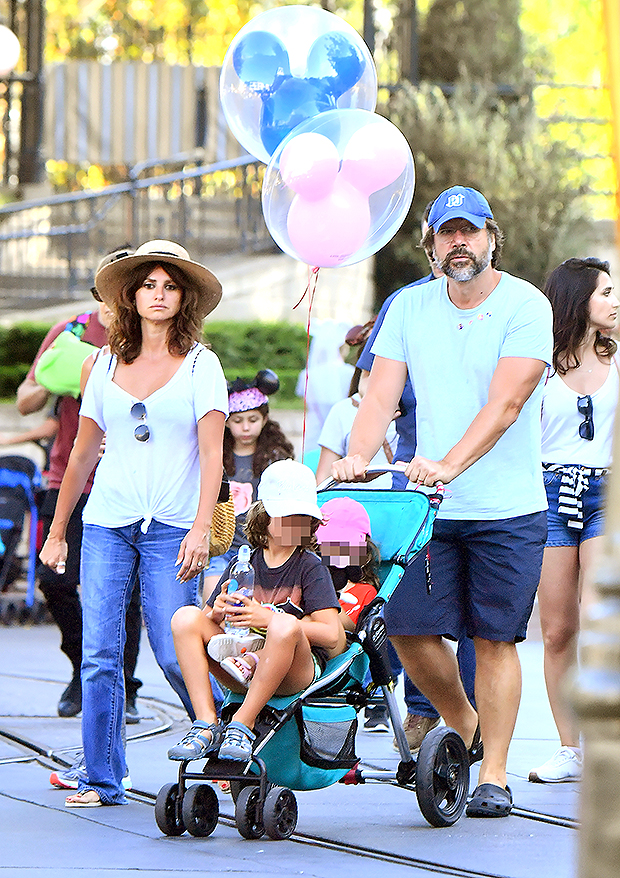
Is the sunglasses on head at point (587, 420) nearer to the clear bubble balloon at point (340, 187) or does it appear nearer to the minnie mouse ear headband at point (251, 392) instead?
the clear bubble balloon at point (340, 187)

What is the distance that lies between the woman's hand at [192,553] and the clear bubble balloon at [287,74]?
2.35 metres

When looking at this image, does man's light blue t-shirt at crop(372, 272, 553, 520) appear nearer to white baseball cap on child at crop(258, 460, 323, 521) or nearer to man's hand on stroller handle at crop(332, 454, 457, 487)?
man's hand on stroller handle at crop(332, 454, 457, 487)

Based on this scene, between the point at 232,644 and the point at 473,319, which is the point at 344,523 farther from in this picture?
the point at 473,319

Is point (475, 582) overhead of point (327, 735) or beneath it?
overhead

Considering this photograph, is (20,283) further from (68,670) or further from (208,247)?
(68,670)

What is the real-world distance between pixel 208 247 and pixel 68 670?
34.3 feet

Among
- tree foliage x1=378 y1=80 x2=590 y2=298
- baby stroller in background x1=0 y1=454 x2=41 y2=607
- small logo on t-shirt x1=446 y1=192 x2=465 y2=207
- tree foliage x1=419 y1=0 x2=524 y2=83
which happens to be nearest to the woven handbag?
small logo on t-shirt x1=446 y1=192 x2=465 y2=207

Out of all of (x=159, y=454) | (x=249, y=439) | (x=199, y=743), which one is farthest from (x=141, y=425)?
(x=249, y=439)

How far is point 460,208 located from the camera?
17.4 ft

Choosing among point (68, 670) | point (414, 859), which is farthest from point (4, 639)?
point (414, 859)

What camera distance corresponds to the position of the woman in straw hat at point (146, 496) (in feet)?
17.5

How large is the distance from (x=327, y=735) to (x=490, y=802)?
657mm

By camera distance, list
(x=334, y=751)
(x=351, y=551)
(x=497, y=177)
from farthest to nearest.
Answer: (x=497, y=177)
(x=351, y=551)
(x=334, y=751)

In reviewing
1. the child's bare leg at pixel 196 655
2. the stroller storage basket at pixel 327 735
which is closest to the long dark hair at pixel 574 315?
the stroller storage basket at pixel 327 735
